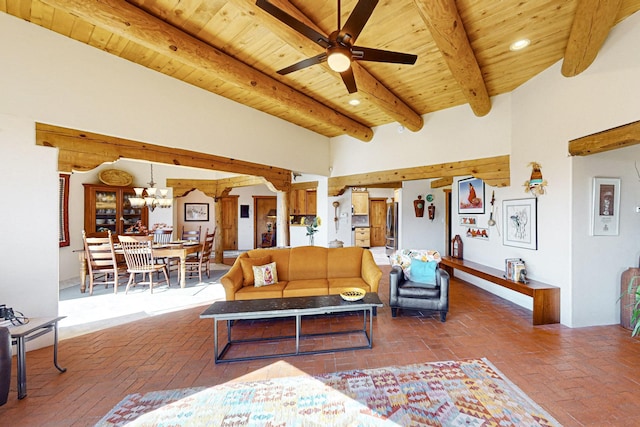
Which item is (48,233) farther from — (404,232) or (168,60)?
(404,232)

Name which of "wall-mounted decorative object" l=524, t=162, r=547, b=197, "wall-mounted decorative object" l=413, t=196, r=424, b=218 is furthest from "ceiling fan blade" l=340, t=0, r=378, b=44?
"wall-mounted decorative object" l=413, t=196, r=424, b=218

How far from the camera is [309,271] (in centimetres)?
404

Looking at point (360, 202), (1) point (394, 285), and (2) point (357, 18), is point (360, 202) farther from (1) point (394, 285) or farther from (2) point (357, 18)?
(2) point (357, 18)

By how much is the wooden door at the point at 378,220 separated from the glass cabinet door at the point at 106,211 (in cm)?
803

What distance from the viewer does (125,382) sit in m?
2.30

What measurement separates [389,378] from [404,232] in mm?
5163

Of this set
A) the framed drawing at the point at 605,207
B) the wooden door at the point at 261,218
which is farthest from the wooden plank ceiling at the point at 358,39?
the wooden door at the point at 261,218

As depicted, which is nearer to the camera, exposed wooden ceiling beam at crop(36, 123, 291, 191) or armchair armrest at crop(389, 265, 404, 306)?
exposed wooden ceiling beam at crop(36, 123, 291, 191)

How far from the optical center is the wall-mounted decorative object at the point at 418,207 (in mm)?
7121

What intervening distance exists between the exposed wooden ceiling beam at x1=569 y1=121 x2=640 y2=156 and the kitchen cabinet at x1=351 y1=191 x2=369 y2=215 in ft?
23.2

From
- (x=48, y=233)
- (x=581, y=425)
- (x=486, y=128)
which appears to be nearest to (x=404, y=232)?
(x=486, y=128)

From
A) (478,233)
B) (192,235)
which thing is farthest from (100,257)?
(478,233)

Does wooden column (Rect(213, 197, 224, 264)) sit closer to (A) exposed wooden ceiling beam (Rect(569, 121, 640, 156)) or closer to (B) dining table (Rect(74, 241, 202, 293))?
(B) dining table (Rect(74, 241, 202, 293))

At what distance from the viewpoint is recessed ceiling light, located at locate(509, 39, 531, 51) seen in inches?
115
